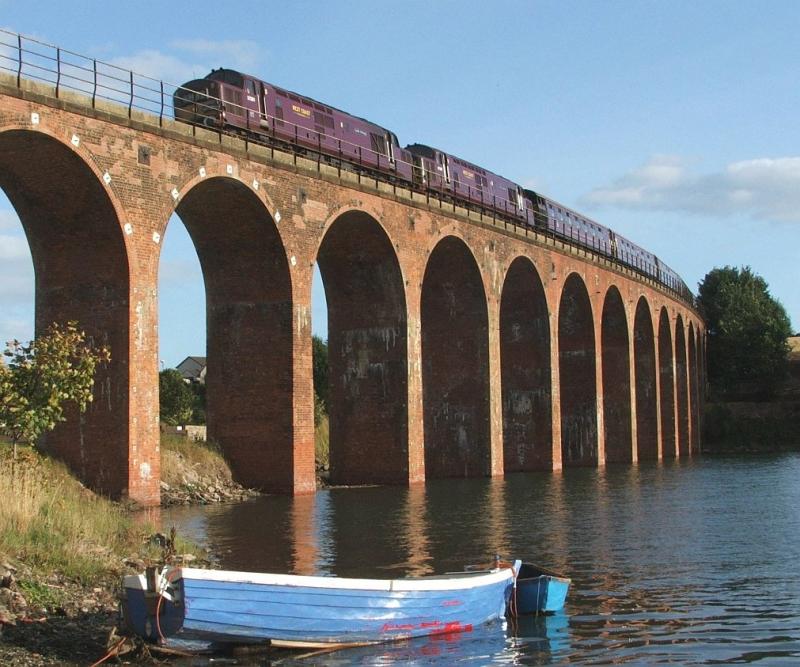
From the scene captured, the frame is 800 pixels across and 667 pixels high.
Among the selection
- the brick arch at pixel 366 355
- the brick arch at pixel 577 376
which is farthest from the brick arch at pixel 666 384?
the brick arch at pixel 366 355

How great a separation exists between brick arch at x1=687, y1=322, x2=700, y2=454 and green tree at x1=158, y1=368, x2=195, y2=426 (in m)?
30.6

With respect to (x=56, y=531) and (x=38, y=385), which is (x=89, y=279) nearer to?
(x=38, y=385)

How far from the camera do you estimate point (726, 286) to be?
88.1 metres

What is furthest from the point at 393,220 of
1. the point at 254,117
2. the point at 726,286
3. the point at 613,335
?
the point at 726,286

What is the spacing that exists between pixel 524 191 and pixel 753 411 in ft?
103

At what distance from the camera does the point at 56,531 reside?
1257 cm

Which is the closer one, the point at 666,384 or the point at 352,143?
the point at 352,143

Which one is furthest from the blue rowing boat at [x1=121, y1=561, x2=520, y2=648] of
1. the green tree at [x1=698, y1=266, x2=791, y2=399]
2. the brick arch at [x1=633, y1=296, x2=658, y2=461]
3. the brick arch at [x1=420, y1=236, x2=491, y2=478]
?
the green tree at [x1=698, y1=266, x2=791, y2=399]

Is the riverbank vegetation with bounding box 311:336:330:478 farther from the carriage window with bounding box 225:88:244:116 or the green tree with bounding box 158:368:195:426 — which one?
the carriage window with bounding box 225:88:244:116

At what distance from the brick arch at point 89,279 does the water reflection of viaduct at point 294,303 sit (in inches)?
1.7

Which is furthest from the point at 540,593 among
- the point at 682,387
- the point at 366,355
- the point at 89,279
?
the point at 682,387

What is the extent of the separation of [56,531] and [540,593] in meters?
5.61

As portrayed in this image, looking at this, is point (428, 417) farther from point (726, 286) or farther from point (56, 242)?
point (726, 286)

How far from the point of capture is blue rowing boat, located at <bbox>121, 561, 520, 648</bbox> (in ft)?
30.1
